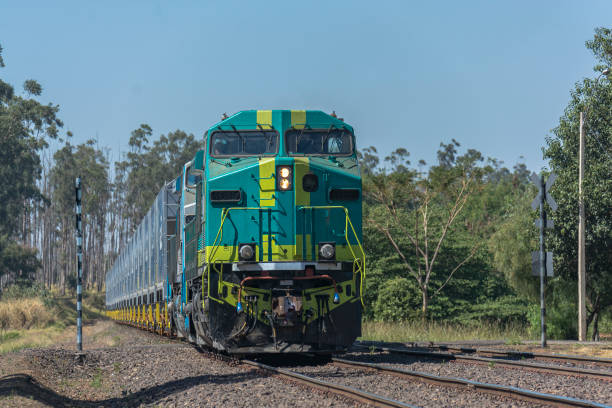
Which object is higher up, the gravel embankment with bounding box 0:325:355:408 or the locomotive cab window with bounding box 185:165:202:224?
the locomotive cab window with bounding box 185:165:202:224

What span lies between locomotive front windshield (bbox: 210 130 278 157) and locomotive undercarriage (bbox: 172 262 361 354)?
2.01m

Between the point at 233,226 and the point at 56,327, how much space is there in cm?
3167

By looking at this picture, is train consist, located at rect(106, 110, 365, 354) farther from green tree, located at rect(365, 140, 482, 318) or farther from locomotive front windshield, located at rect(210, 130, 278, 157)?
green tree, located at rect(365, 140, 482, 318)

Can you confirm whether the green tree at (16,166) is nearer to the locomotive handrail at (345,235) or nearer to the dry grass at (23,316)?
the dry grass at (23,316)

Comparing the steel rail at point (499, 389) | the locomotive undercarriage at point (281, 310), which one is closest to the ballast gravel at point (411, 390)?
the steel rail at point (499, 389)

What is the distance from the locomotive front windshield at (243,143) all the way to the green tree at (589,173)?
57.3 feet

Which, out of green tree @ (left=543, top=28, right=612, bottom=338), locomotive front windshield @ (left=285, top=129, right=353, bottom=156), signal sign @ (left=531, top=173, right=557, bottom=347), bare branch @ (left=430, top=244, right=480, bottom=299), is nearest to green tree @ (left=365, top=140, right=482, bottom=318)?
bare branch @ (left=430, top=244, right=480, bottom=299)

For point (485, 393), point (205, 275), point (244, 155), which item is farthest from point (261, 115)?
point (485, 393)

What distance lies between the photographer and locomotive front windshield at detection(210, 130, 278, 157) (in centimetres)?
1225

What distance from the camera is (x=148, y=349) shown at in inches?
639

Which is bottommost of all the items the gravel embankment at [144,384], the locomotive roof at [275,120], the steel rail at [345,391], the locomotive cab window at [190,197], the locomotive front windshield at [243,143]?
the gravel embankment at [144,384]

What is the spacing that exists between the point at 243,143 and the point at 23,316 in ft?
106

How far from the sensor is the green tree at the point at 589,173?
2644 cm

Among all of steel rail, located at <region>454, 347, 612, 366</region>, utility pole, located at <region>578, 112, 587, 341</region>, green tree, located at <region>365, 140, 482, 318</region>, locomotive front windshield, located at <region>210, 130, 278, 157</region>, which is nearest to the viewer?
steel rail, located at <region>454, 347, 612, 366</region>
